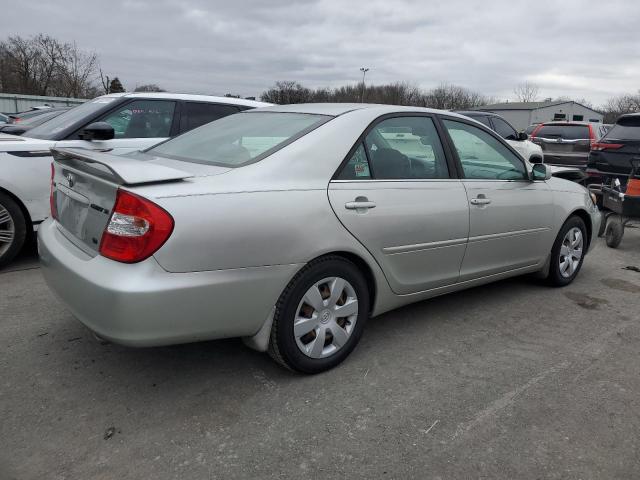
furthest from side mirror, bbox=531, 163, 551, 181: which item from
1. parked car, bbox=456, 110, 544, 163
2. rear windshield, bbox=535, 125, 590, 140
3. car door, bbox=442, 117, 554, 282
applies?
rear windshield, bbox=535, 125, 590, 140

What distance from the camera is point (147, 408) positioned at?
263cm

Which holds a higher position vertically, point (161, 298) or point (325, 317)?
point (161, 298)

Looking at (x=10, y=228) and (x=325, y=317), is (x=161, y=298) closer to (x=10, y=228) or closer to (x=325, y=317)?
(x=325, y=317)

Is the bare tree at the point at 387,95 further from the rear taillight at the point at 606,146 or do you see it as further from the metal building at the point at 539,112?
the rear taillight at the point at 606,146

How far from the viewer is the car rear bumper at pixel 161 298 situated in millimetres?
2316

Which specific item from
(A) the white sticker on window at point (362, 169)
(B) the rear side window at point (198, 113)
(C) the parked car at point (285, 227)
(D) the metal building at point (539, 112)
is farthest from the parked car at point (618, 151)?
(D) the metal building at point (539, 112)

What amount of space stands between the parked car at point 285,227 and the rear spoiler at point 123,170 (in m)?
0.01

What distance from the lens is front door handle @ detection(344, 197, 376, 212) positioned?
2.94m

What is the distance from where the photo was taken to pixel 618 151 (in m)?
7.98

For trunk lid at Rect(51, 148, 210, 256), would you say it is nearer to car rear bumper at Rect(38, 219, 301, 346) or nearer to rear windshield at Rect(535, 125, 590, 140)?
car rear bumper at Rect(38, 219, 301, 346)

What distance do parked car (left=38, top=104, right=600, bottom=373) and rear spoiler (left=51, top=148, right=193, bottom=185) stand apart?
0.01 m

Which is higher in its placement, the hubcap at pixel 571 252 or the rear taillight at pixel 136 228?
the rear taillight at pixel 136 228

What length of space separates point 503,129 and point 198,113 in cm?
727

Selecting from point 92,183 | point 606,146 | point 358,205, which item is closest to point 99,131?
point 92,183
